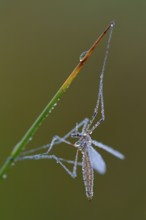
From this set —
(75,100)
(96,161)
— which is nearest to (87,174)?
(96,161)

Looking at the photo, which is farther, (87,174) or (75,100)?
(75,100)

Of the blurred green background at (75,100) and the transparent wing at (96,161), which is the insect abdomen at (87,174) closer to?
the transparent wing at (96,161)

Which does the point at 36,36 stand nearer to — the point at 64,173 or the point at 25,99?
the point at 25,99

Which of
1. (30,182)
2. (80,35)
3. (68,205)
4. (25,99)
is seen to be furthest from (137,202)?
(80,35)

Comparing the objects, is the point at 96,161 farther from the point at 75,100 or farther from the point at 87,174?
the point at 75,100

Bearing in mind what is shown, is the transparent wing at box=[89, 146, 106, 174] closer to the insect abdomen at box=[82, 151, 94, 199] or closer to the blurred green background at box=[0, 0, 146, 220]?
the insect abdomen at box=[82, 151, 94, 199]

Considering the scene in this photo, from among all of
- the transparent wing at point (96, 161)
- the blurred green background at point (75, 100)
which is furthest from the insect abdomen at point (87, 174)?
the blurred green background at point (75, 100)

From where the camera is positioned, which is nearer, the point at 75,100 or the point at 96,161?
the point at 96,161

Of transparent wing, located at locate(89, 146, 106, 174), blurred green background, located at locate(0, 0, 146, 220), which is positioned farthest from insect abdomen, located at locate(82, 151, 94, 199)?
blurred green background, located at locate(0, 0, 146, 220)
